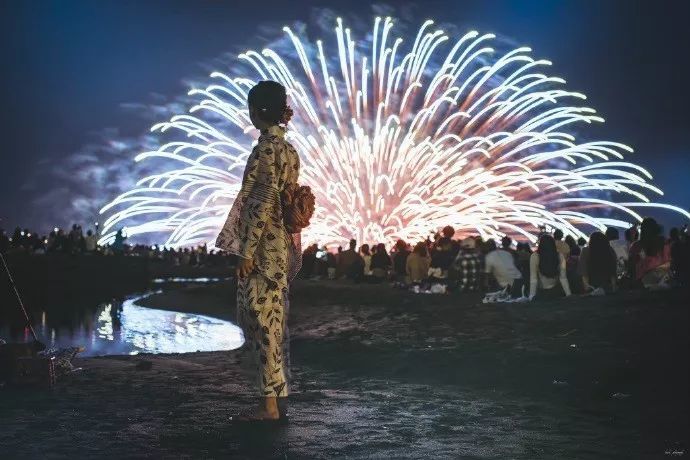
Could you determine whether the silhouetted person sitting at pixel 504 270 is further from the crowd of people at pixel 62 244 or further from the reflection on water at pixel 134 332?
the crowd of people at pixel 62 244

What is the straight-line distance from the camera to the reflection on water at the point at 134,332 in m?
12.9

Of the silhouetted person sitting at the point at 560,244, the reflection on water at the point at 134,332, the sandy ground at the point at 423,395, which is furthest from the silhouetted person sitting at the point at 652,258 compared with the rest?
the reflection on water at the point at 134,332

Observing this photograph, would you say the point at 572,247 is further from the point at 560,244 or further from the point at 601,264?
the point at 601,264

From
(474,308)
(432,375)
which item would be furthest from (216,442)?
(474,308)

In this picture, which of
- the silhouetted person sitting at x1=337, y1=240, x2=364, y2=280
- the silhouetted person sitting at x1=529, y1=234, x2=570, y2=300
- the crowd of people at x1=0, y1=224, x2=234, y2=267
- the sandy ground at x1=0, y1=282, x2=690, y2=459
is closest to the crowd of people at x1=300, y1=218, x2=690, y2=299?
the silhouetted person sitting at x1=529, y1=234, x2=570, y2=300

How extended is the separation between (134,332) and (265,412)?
10.0 meters

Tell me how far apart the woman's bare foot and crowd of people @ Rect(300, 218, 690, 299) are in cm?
1084

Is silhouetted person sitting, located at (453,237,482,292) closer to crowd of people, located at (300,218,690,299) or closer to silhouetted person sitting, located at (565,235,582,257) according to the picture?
crowd of people, located at (300,218,690,299)

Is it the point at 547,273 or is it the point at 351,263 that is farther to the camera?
the point at 351,263

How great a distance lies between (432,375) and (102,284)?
23898 mm

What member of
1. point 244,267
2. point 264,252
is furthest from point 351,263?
point 244,267

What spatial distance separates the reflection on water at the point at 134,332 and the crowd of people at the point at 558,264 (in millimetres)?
5320

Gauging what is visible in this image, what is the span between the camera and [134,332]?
50.9ft

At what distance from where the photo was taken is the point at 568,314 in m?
13.0
